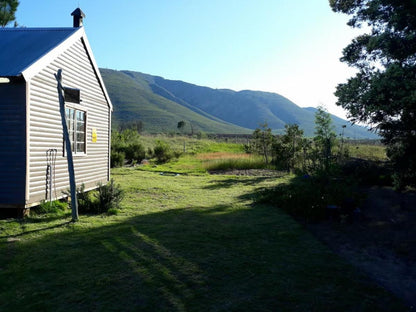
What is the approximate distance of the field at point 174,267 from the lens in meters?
3.12

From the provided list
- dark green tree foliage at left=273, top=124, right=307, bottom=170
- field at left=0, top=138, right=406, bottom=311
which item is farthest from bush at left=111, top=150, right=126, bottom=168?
field at left=0, top=138, right=406, bottom=311

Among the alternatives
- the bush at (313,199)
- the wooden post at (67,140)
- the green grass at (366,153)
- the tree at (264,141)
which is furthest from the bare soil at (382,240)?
the tree at (264,141)

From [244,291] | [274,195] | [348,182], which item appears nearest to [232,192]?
[274,195]

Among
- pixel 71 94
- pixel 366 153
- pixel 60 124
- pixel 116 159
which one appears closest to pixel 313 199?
pixel 71 94

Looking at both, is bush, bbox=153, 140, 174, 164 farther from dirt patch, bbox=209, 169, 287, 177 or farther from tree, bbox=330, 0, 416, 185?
tree, bbox=330, 0, 416, 185

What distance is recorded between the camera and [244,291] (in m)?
3.36

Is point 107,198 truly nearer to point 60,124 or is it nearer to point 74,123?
Answer: point 60,124

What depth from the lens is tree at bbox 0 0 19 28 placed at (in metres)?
18.2

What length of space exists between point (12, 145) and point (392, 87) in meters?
8.79

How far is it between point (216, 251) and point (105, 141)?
24.8ft

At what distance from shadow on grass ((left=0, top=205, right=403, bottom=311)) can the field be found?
0.01m

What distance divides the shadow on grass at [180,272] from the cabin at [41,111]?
68.8 inches

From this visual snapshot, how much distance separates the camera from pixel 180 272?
383cm

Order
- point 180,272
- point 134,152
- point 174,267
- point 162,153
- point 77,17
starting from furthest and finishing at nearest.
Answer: point 162,153 < point 134,152 < point 77,17 < point 174,267 < point 180,272
